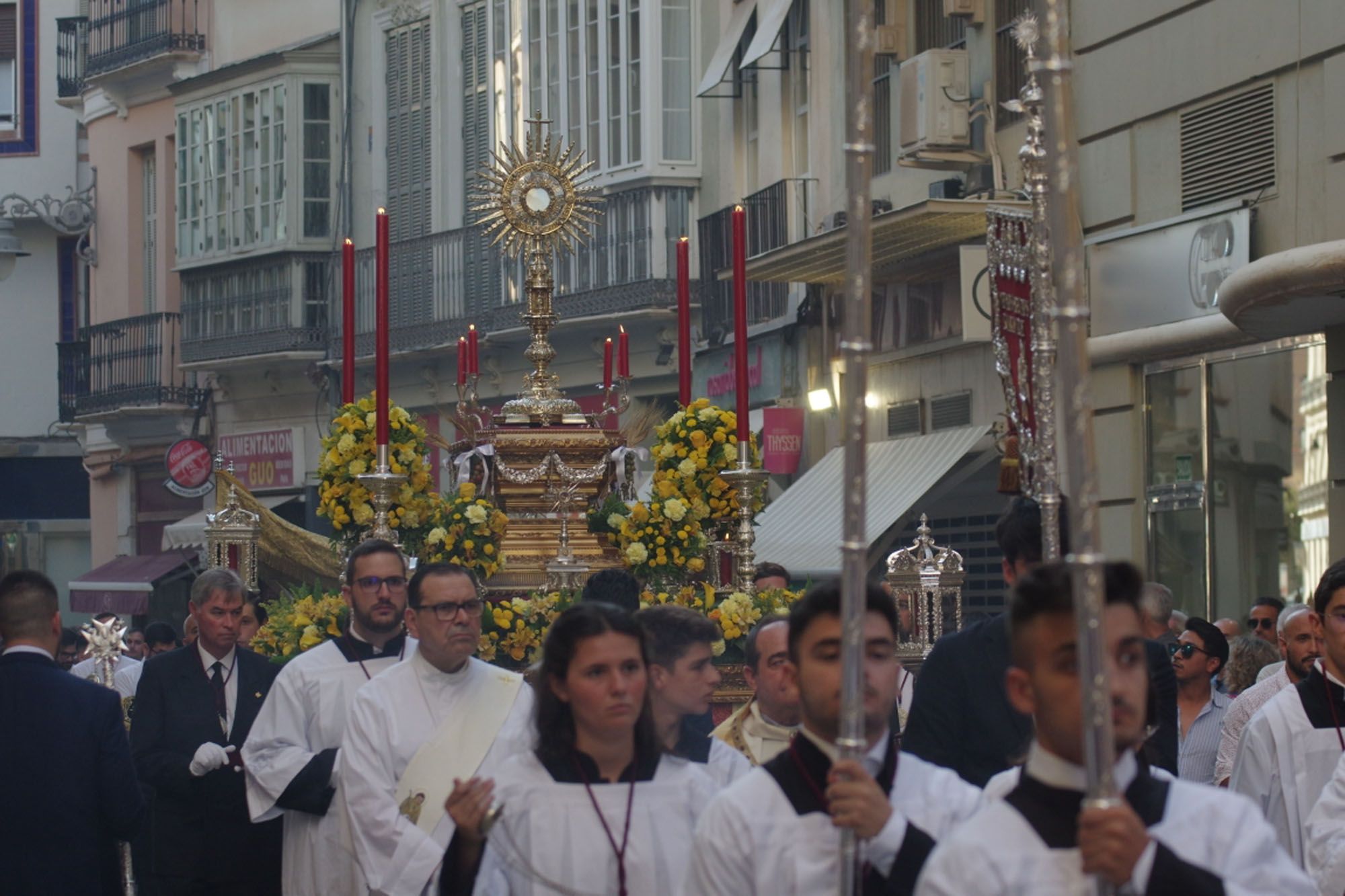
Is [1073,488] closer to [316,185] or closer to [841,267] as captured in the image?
[841,267]

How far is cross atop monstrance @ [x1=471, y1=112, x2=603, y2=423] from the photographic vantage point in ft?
28.9

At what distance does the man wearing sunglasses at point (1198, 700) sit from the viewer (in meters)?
7.80

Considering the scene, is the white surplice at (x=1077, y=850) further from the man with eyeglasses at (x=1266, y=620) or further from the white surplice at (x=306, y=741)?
the man with eyeglasses at (x=1266, y=620)

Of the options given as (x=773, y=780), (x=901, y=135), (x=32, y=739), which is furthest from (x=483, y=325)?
(x=773, y=780)

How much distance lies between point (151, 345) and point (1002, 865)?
26751 millimetres

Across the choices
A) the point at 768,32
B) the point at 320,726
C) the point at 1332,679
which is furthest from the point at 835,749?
the point at 768,32

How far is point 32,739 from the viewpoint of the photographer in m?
6.24

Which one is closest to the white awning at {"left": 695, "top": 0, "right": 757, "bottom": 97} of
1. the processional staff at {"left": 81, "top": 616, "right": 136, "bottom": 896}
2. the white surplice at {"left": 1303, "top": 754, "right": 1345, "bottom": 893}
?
the processional staff at {"left": 81, "top": 616, "right": 136, "bottom": 896}

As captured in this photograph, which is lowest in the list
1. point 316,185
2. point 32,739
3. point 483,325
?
point 32,739

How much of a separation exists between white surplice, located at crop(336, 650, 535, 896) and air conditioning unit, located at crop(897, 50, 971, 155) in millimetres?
10527

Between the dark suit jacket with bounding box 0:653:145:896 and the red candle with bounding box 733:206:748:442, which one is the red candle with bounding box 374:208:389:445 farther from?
the dark suit jacket with bounding box 0:653:145:896

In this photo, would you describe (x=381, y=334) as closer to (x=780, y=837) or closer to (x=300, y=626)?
(x=300, y=626)

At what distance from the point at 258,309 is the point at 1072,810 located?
959 inches

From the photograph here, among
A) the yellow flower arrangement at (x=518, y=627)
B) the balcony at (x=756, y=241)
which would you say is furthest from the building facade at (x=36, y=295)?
the yellow flower arrangement at (x=518, y=627)
